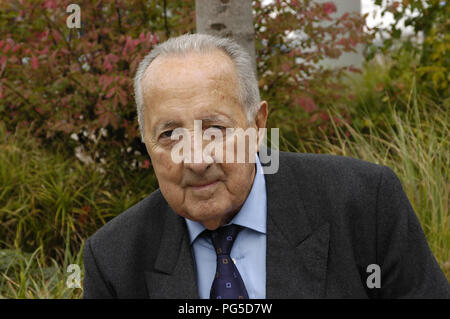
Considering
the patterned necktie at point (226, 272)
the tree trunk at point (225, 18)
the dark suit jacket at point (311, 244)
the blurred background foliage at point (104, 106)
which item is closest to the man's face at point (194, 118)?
the patterned necktie at point (226, 272)

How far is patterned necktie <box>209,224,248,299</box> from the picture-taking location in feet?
6.19

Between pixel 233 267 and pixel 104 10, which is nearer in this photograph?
pixel 233 267

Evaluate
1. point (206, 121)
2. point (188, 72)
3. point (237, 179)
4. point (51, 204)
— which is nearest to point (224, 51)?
point (188, 72)

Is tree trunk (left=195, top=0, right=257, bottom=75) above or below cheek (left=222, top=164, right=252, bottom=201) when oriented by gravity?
above

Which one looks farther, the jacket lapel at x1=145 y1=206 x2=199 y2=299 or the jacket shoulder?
the jacket shoulder

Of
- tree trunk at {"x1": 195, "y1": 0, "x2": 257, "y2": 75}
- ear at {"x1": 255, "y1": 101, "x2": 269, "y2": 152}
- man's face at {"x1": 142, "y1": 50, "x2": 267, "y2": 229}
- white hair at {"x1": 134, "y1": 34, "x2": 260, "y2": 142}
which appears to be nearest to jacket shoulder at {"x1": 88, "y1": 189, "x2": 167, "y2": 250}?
man's face at {"x1": 142, "y1": 50, "x2": 267, "y2": 229}

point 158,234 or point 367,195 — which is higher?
point 367,195

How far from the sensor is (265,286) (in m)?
1.87

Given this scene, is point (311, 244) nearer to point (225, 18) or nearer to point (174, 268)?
point (174, 268)

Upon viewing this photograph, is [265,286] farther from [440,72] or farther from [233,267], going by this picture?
[440,72]

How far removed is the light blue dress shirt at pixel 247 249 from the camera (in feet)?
6.26

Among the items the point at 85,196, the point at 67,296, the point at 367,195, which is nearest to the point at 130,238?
the point at 367,195

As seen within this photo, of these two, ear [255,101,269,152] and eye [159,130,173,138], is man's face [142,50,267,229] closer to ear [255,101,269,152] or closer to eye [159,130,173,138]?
eye [159,130,173,138]

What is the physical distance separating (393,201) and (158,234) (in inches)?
35.5
